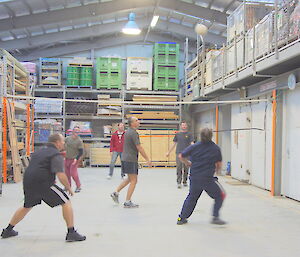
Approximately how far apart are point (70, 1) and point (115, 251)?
11568 millimetres

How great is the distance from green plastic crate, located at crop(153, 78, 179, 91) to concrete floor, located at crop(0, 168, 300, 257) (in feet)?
28.1

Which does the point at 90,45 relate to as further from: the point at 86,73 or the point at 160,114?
the point at 160,114

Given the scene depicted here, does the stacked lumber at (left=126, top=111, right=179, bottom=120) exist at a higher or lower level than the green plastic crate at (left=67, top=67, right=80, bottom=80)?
lower

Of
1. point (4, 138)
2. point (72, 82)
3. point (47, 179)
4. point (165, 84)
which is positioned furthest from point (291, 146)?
point (72, 82)

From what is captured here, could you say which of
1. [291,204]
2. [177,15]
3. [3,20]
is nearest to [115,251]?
[291,204]

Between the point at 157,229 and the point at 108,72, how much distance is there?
11.4 metres

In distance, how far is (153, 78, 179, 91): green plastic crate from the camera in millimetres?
15359

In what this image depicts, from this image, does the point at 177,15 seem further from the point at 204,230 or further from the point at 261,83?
the point at 204,230

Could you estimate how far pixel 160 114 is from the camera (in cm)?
1508

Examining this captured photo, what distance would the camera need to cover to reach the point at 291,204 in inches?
269

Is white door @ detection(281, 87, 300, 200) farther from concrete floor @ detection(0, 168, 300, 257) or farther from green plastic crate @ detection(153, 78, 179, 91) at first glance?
green plastic crate @ detection(153, 78, 179, 91)

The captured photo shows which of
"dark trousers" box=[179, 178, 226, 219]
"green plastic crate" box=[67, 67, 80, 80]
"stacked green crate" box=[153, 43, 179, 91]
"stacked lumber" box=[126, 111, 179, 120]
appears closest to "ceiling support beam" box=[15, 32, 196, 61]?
"green plastic crate" box=[67, 67, 80, 80]

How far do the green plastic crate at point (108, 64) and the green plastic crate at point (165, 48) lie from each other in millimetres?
1953

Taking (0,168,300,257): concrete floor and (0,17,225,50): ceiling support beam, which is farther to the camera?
(0,17,225,50): ceiling support beam
